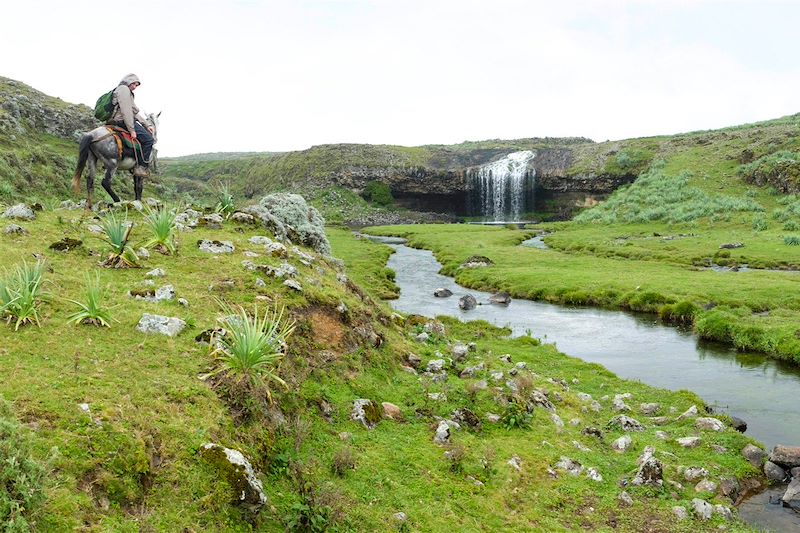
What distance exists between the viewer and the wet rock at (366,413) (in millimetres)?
11648

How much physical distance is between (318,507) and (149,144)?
16639 millimetres

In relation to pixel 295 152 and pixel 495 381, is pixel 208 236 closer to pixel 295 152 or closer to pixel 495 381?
pixel 495 381

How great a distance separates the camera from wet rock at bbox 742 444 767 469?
1408cm

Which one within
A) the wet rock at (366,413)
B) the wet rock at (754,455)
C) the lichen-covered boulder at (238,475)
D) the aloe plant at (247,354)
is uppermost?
the aloe plant at (247,354)

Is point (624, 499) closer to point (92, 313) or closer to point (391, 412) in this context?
point (391, 412)

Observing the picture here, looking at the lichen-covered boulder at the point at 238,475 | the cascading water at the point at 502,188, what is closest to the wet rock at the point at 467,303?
the lichen-covered boulder at the point at 238,475

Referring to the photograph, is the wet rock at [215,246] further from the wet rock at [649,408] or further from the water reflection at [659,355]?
the water reflection at [659,355]

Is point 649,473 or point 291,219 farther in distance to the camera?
point 291,219

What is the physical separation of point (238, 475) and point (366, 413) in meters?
4.60

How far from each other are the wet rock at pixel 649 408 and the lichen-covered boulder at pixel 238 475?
14029mm

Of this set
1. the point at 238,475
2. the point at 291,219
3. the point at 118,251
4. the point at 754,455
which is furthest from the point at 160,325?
the point at 754,455

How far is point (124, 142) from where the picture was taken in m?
18.8

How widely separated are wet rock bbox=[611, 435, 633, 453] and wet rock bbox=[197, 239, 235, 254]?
12.4 metres

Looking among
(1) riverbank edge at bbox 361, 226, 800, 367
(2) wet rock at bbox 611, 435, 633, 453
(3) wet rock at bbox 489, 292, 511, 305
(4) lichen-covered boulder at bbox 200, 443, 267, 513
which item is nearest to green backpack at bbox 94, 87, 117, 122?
(4) lichen-covered boulder at bbox 200, 443, 267, 513
